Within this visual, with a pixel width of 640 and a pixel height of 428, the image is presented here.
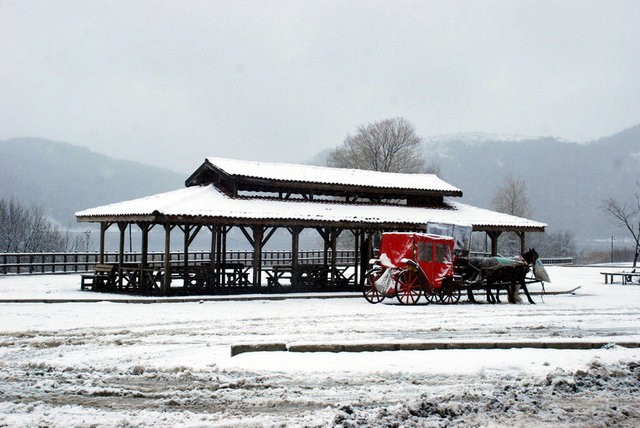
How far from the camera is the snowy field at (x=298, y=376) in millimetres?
6594

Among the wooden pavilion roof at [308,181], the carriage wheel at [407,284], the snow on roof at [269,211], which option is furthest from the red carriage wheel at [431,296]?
the wooden pavilion roof at [308,181]

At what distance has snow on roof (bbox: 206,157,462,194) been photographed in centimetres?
2533

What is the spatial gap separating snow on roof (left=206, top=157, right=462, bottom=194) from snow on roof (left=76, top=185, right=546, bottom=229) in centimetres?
94

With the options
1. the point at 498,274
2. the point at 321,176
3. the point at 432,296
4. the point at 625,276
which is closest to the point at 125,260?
the point at 321,176

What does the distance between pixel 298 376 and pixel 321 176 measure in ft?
63.1

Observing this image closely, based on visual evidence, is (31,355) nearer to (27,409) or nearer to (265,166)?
(27,409)

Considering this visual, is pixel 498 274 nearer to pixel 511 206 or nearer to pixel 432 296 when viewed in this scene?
pixel 432 296

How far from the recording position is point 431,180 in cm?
3112

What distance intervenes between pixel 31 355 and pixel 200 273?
12198 mm

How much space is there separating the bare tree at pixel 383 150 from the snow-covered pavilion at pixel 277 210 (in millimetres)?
31032

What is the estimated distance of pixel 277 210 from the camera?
2331 centimetres

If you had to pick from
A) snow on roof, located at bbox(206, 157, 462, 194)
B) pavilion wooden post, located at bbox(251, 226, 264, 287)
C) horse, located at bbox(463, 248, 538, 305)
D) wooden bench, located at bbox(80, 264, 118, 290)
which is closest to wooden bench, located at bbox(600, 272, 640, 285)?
snow on roof, located at bbox(206, 157, 462, 194)

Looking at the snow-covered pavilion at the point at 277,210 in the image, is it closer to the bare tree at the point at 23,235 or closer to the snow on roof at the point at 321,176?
the snow on roof at the point at 321,176

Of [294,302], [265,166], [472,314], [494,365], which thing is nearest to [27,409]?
[494,365]
